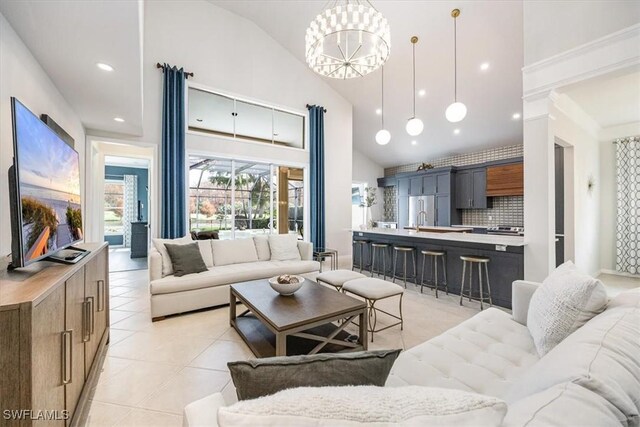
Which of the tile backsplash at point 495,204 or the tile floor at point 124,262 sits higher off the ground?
the tile backsplash at point 495,204

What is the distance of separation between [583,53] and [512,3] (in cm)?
163

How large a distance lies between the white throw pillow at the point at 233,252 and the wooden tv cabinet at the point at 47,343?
2.10 meters

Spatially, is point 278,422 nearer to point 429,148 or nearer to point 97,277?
point 97,277

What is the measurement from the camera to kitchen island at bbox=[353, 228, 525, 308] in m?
3.38

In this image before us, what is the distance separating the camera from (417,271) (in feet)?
14.9

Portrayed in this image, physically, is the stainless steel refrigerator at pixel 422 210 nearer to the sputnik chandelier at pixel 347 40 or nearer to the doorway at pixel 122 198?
the sputnik chandelier at pixel 347 40

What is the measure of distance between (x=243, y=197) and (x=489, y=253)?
4.63m

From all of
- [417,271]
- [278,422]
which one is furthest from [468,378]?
[417,271]

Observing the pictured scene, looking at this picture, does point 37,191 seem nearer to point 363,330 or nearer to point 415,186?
point 363,330

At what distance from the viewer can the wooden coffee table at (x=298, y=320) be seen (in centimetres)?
203

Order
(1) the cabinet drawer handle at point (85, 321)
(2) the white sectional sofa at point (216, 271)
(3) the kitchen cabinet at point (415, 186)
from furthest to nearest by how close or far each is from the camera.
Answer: (3) the kitchen cabinet at point (415, 186), (2) the white sectional sofa at point (216, 271), (1) the cabinet drawer handle at point (85, 321)

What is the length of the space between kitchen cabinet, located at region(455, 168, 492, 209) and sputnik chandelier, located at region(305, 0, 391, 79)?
16.7 feet

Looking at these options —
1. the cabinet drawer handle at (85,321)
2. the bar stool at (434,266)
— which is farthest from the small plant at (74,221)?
the bar stool at (434,266)

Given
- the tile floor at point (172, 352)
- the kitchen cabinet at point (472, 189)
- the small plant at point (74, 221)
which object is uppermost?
the kitchen cabinet at point (472, 189)
